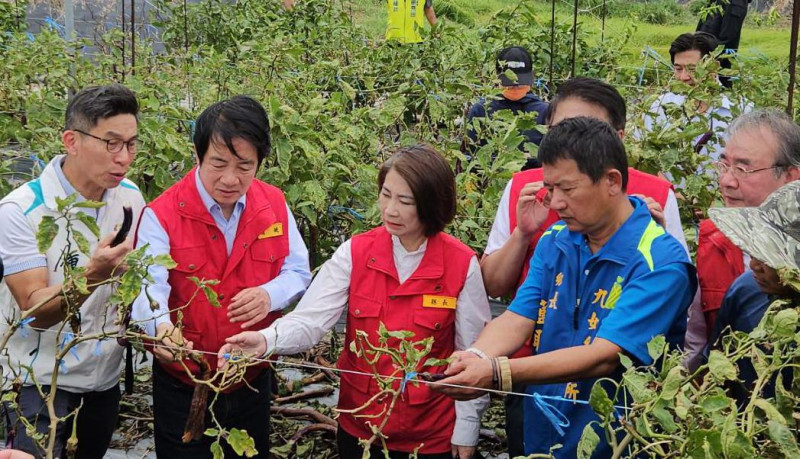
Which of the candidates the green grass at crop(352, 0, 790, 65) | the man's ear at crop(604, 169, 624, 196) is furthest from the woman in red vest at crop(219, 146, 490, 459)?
the green grass at crop(352, 0, 790, 65)

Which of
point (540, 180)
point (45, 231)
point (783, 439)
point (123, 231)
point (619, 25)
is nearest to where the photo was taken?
point (783, 439)

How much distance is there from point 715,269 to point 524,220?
0.53 m

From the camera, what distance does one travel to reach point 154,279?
2.51 meters

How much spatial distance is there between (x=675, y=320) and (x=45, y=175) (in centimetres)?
171

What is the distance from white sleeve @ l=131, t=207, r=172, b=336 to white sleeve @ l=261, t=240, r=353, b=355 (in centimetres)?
29

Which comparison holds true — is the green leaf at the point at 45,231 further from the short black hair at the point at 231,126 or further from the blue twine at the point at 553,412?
the blue twine at the point at 553,412

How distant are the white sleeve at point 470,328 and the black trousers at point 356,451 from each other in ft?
0.28

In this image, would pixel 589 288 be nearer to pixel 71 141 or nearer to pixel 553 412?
pixel 553 412

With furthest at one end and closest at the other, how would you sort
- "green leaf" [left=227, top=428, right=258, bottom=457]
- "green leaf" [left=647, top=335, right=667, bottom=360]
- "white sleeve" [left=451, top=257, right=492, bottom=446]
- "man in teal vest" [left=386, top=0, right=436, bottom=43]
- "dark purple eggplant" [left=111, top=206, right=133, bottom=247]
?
"man in teal vest" [left=386, top=0, right=436, bottom=43] → "white sleeve" [left=451, top=257, right=492, bottom=446] → "dark purple eggplant" [left=111, top=206, right=133, bottom=247] → "green leaf" [left=227, top=428, right=258, bottom=457] → "green leaf" [left=647, top=335, right=667, bottom=360]

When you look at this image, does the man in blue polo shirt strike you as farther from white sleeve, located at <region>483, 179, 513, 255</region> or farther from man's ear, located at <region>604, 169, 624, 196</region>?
white sleeve, located at <region>483, 179, 513, 255</region>

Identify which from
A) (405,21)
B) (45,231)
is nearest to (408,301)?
(45,231)

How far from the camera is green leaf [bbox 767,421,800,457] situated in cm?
155

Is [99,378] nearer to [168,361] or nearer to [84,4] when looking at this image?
[168,361]

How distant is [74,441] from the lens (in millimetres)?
2047
